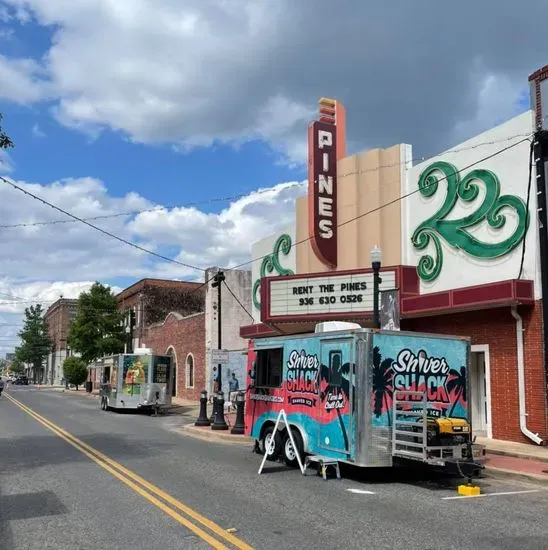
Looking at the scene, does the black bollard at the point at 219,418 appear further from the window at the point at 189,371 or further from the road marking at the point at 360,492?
the window at the point at 189,371

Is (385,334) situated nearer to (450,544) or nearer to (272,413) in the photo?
(272,413)

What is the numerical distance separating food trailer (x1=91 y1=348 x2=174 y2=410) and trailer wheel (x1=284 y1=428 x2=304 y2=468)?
15.7 m

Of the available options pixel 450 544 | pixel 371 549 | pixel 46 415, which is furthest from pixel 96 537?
pixel 46 415

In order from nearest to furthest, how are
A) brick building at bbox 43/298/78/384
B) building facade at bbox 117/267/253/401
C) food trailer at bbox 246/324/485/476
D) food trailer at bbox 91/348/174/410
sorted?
1. food trailer at bbox 246/324/485/476
2. food trailer at bbox 91/348/174/410
3. building facade at bbox 117/267/253/401
4. brick building at bbox 43/298/78/384

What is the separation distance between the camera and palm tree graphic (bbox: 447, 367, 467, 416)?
10.6 metres

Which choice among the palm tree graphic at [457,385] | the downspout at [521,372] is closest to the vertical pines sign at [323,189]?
the downspout at [521,372]

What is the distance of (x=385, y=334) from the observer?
10.1 m

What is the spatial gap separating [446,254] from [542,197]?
3.40 metres

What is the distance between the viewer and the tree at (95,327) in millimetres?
47844

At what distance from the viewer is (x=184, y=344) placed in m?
37.7

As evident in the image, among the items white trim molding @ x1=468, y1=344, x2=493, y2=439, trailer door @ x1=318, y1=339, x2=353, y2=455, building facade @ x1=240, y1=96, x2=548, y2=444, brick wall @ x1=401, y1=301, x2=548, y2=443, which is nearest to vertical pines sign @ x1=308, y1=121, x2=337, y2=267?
building facade @ x1=240, y1=96, x2=548, y2=444

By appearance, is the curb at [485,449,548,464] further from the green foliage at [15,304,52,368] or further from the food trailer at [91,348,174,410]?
the green foliage at [15,304,52,368]

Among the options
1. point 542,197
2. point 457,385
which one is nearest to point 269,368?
point 457,385

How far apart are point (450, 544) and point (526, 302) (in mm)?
8657
